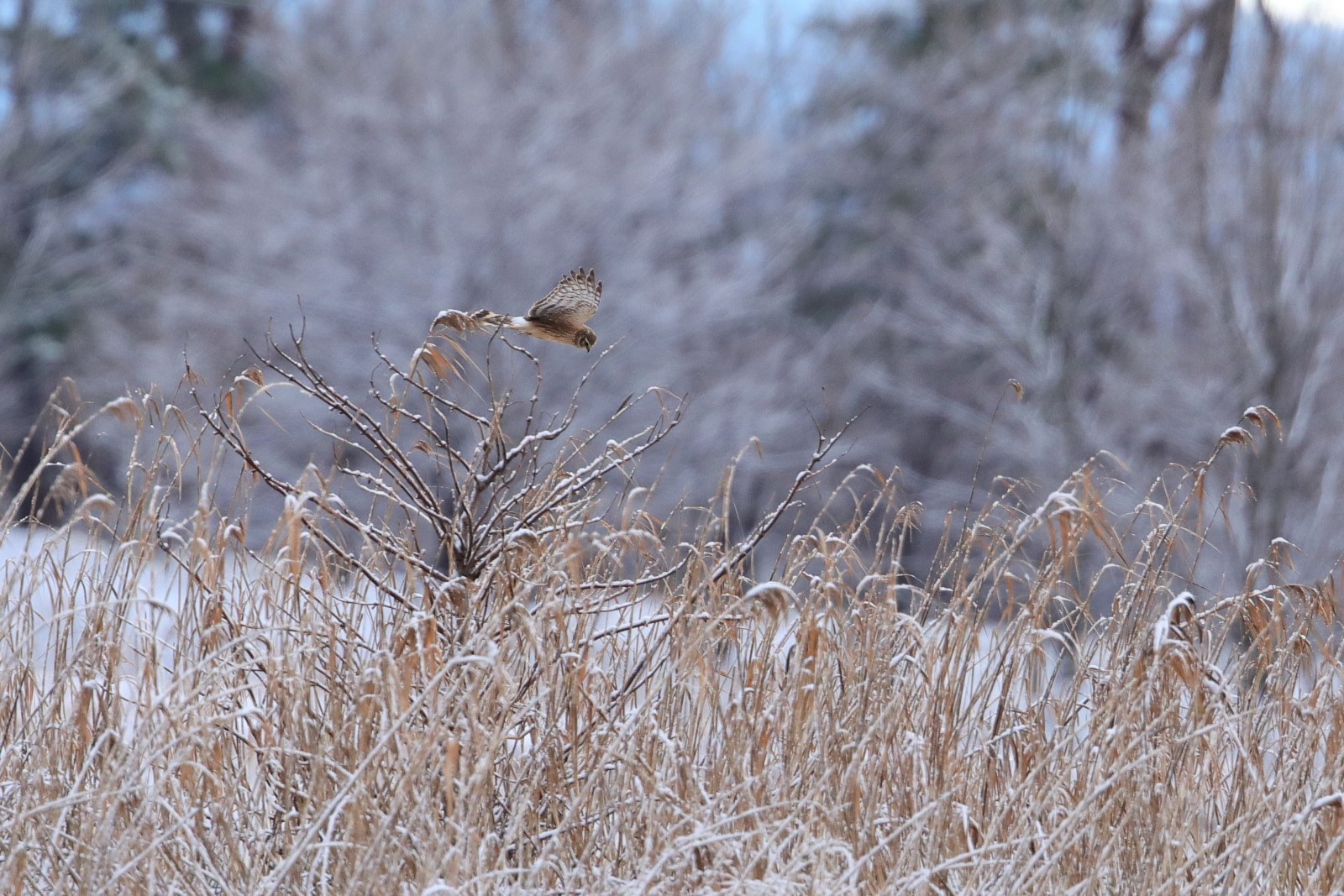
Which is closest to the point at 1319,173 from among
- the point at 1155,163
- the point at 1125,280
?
the point at 1155,163

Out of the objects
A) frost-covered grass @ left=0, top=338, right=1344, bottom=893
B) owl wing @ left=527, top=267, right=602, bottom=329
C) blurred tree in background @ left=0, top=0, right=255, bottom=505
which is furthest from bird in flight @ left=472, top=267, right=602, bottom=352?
blurred tree in background @ left=0, top=0, right=255, bottom=505

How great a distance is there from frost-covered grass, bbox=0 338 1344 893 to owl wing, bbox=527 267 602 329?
0.65ft

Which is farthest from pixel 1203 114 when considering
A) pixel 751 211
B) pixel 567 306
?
pixel 567 306

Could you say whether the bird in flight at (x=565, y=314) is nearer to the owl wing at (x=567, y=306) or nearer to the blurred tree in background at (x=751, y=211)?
the owl wing at (x=567, y=306)

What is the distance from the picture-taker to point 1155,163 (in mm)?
14359

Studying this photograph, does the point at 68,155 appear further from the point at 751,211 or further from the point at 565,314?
the point at 565,314

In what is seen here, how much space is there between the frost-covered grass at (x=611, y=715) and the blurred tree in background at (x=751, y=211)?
26.1ft

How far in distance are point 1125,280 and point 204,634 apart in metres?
14.5

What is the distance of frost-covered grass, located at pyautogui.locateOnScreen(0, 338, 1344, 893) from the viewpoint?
104 inches

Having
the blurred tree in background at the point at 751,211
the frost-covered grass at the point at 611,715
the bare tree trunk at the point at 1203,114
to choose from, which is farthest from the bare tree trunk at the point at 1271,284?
the frost-covered grass at the point at 611,715

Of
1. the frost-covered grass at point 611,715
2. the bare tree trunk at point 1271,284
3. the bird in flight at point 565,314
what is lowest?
the frost-covered grass at point 611,715

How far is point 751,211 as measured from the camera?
56.0ft

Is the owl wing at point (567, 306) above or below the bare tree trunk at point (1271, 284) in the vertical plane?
below

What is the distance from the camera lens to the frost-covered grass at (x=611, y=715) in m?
2.65
